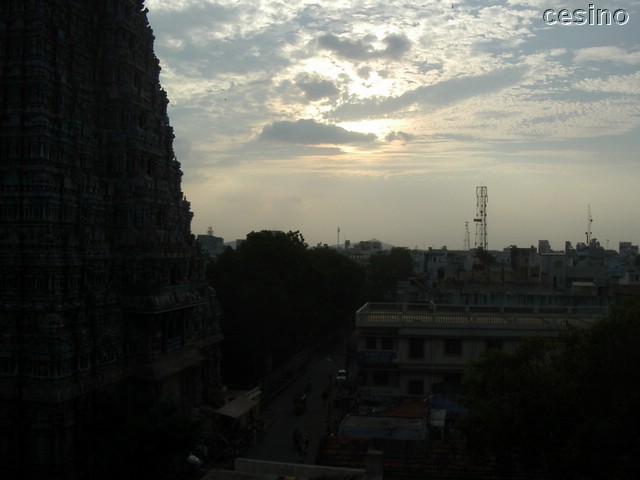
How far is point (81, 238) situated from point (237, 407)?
12.3 metres

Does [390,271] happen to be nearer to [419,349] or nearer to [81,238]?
[419,349]

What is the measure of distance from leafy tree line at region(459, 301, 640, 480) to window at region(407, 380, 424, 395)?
11.0m

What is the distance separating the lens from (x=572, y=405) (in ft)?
71.4

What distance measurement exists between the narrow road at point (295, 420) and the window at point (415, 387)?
4.48 metres

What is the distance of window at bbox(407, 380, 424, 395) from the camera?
115ft

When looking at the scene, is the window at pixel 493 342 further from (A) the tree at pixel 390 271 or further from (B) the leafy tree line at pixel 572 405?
(A) the tree at pixel 390 271

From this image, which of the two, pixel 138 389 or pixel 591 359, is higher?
pixel 591 359

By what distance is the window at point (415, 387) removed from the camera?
35.2 meters

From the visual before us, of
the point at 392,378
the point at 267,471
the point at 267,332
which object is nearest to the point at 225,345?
the point at 267,332

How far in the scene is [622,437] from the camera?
66.3ft

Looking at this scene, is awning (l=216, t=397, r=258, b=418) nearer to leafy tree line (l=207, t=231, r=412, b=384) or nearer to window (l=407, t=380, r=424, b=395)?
window (l=407, t=380, r=424, b=395)

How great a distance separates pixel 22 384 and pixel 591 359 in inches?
834

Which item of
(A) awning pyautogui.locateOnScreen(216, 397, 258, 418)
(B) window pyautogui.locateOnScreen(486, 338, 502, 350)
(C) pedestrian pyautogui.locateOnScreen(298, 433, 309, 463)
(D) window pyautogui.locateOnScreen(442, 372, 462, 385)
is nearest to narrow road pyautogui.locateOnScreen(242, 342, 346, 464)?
(C) pedestrian pyautogui.locateOnScreen(298, 433, 309, 463)

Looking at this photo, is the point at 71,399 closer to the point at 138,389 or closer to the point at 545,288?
the point at 138,389
